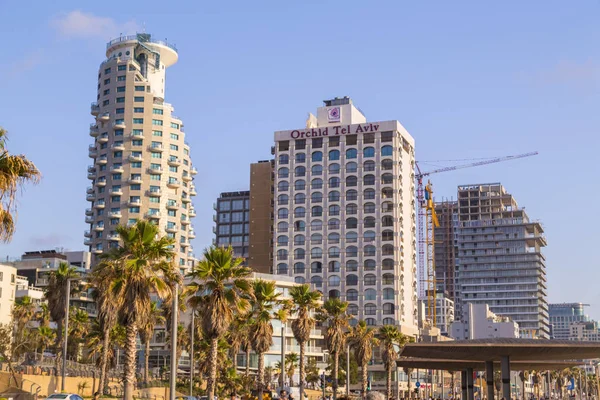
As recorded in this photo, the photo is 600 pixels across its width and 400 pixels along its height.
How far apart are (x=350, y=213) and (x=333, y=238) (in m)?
6.11

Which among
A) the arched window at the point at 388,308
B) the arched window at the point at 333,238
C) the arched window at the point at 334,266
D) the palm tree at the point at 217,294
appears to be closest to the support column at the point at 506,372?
the palm tree at the point at 217,294

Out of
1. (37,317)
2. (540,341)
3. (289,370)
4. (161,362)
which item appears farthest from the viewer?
(161,362)

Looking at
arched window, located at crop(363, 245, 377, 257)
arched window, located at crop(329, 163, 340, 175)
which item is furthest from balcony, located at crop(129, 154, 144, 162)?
arched window, located at crop(363, 245, 377, 257)

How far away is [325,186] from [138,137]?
128ft

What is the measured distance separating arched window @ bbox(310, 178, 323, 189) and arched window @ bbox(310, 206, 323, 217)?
14.3 ft

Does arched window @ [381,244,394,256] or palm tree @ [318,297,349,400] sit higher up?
arched window @ [381,244,394,256]

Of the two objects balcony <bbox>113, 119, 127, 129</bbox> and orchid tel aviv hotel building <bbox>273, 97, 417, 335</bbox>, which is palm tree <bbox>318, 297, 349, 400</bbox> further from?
balcony <bbox>113, 119, 127, 129</bbox>

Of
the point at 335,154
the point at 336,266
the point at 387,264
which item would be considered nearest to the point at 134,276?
the point at 387,264

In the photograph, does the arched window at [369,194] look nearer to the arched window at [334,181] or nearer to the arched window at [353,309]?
the arched window at [334,181]

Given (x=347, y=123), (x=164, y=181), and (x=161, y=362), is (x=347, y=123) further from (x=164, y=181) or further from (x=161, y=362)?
(x=161, y=362)

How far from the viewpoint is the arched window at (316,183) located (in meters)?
177

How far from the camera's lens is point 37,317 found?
98.2 meters

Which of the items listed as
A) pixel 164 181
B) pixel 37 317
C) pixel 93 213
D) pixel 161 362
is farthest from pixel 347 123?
pixel 37 317

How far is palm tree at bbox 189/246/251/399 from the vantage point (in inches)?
2237
